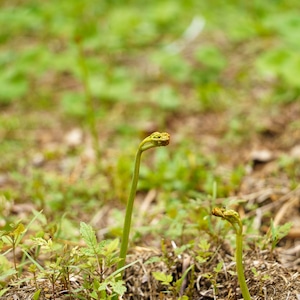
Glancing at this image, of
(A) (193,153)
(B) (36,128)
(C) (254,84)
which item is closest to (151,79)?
(C) (254,84)

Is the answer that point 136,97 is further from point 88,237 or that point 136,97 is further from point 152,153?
point 88,237

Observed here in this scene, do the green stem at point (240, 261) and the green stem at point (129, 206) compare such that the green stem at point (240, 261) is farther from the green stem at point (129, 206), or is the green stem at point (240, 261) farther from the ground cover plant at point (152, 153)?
the green stem at point (129, 206)

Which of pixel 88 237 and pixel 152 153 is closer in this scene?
pixel 88 237

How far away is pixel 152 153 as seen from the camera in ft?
8.28

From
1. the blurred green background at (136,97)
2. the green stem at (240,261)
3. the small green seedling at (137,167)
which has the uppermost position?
the small green seedling at (137,167)

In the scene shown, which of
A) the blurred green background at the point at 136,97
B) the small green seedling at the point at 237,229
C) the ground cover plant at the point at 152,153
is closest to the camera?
the small green seedling at the point at 237,229

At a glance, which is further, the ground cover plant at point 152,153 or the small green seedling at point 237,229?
the ground cover plant at point 152,153

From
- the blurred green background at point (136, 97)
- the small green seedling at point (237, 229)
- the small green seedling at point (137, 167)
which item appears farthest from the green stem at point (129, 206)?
the blurred green background at point (136, 97)

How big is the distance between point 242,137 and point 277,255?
122 centimetres

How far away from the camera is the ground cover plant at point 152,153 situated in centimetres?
127

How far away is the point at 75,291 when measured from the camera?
115cm

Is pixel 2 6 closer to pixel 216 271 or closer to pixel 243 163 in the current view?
pixel 243 163

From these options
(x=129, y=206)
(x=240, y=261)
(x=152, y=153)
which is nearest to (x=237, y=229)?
(x=240, y=261)

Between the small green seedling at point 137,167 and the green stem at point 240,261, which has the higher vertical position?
the small green seedling at point 137,167
